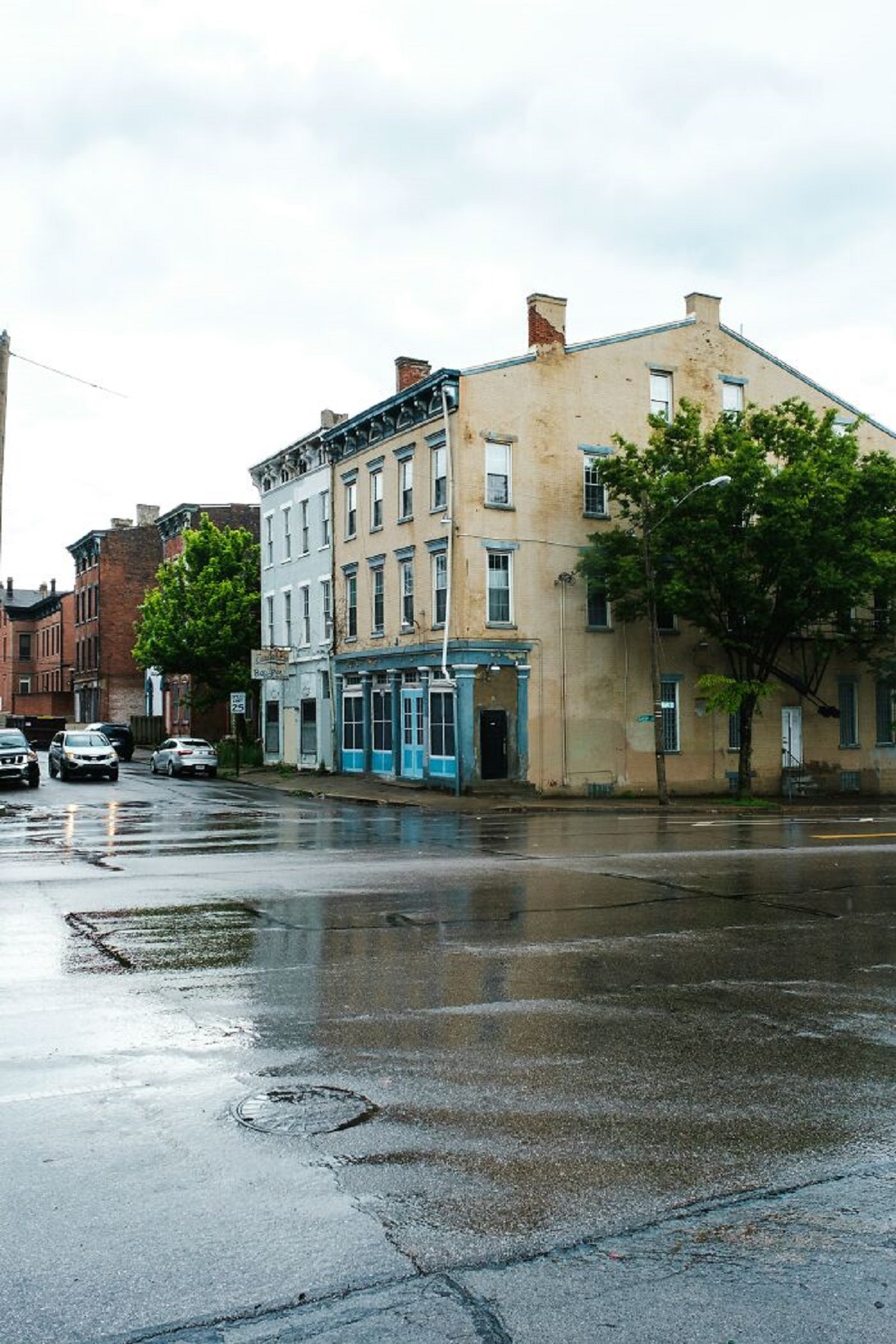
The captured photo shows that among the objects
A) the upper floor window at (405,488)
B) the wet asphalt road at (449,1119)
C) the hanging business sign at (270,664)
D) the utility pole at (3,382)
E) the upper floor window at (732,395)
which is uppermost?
the upper floor window at (732,395)

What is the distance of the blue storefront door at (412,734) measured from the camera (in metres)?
38.0

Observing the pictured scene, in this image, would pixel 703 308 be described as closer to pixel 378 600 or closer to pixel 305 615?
pixel 378 600

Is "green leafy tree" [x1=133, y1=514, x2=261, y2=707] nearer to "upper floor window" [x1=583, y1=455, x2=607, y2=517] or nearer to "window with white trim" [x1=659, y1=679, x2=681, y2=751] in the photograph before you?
"upper floor window" [x1=583, y1=455, x2=607, y2=517]

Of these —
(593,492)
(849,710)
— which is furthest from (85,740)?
(849,710)

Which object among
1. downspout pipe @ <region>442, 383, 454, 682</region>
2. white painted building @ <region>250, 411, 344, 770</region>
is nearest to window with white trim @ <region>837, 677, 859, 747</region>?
downspout pipe @ <region>442, 383, 454, 682</region>

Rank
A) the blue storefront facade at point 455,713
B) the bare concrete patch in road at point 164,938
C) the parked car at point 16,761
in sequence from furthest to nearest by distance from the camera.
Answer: the parked car at point 16,761
the blue storefront facade at point 455,713
the bare concrete patch in road at point 164,938

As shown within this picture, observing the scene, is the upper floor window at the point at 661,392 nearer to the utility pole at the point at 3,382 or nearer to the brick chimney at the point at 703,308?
the brick chimney at the point at 703,308

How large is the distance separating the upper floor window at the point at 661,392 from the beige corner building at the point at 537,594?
0.18 ft

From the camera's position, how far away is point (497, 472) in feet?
119

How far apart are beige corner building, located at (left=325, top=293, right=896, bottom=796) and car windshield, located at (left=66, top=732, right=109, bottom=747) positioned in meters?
9.32

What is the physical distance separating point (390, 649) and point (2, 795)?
1269 centimetres

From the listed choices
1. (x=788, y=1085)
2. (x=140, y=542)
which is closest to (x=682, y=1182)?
(x=788, y=1085)

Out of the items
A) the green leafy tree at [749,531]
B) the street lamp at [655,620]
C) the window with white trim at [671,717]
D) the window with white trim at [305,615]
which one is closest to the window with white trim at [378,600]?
the window with white trim at [305,615]

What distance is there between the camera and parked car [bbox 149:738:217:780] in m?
→ 45.7
